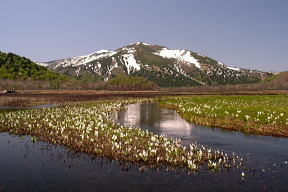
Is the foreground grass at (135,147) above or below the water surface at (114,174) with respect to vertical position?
above

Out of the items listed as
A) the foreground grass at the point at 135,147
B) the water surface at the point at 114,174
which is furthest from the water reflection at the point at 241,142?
the foreground grass at the point at 135,147

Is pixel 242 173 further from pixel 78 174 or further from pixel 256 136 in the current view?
pixel 256 136

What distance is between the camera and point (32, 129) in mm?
29469

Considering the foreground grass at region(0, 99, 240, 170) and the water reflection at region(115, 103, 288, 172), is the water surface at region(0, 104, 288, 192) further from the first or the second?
the foreground grass at region(0, 99, 240, 170)

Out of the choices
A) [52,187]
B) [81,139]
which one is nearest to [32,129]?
[81,139]

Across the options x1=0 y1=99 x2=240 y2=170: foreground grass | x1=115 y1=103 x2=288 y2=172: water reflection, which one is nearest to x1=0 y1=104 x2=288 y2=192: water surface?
x1=115 y1=103 x2=288 y2=172: water reflection

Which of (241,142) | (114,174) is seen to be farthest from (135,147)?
(241,142)

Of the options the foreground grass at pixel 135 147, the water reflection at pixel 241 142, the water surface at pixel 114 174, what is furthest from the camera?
the water reflection at pixel 241 142

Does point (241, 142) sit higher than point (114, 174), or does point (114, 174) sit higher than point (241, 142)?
point (241, 142)

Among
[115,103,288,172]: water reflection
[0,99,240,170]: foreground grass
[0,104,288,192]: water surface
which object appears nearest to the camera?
[0,104,288,192]: water surface

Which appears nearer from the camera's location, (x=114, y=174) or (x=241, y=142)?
(x=114, y=174)

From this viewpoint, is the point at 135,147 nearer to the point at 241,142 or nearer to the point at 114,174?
the point at 114,174

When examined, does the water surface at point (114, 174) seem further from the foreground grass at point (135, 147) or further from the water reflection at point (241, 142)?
the foreground grass at point (135, 147)

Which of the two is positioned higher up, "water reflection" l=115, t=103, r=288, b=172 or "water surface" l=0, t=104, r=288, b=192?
"water reflection" l=115, t=103, r=288, b=172
